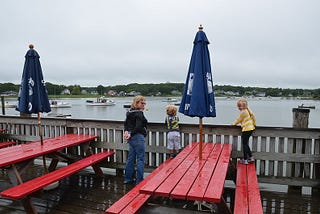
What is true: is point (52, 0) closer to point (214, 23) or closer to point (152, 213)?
point (214, 23)

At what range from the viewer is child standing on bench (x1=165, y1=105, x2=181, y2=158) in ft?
14.7

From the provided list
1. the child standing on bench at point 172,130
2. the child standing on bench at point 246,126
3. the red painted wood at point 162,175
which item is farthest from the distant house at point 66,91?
the red painted wood at point 162,175

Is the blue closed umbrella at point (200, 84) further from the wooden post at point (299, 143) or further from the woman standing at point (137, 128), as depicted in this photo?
the wooden post at point (299, 143)

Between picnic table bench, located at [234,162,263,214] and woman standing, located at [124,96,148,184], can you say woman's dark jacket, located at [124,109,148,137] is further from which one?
picnic table bench, located at [234,162,263,214]

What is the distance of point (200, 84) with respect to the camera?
9.60 feet

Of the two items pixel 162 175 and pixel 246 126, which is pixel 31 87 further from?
pixel 246 126

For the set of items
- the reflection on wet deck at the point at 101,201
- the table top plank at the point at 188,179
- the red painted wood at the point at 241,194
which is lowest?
the reflection on wet deck at the point at 101,201

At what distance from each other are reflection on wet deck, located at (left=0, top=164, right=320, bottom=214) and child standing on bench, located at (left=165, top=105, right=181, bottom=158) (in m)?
1.10

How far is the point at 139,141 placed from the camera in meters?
4.17

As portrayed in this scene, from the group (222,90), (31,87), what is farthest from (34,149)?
(222,90)

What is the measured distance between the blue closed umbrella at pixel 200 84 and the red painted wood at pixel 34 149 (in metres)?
2.40

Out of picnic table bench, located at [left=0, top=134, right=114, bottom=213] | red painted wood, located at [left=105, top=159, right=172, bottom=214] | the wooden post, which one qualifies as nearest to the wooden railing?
the wooden post

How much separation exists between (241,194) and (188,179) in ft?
2.42

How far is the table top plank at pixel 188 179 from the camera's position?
2191 mm
